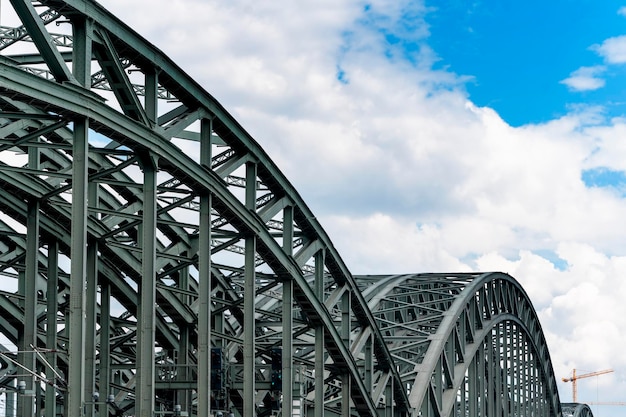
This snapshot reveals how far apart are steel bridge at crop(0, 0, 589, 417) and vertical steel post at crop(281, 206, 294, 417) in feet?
0.24

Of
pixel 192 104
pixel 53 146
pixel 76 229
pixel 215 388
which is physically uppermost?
pixel 192 104

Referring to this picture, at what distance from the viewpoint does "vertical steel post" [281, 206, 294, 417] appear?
4641 centimetres

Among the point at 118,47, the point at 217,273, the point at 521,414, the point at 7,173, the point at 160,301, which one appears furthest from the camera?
the point at 521,414

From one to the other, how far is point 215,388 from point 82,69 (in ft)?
56.7

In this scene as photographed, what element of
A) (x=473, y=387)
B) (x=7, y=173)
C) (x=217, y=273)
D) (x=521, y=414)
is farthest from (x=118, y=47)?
(x=521, y=414)

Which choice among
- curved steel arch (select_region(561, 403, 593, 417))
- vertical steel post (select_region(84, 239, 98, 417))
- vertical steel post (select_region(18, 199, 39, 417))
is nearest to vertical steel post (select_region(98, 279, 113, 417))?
vertical steel post (select_region(84, 239, 98, 417))

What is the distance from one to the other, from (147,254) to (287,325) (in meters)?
12.6

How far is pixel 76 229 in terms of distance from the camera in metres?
30.6

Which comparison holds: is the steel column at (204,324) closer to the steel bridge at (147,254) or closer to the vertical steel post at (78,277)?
the steel bridge at (147,254)

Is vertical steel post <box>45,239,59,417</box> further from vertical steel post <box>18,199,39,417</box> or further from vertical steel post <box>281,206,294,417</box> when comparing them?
vertical steel post <box>281,206,294,417</box>

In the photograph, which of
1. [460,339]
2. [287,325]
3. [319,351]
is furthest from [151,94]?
[460,339]

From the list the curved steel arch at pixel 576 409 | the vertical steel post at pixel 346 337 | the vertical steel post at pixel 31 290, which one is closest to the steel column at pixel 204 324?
the vertical steel post at pixel 31 290

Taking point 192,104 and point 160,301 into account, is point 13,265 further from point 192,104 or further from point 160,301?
point 192,104

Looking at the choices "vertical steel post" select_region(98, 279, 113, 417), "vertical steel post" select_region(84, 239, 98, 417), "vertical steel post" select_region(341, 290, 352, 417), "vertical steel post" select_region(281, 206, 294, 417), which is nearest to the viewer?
"vertical steel post" select_region(84, 239, 98, 417)
